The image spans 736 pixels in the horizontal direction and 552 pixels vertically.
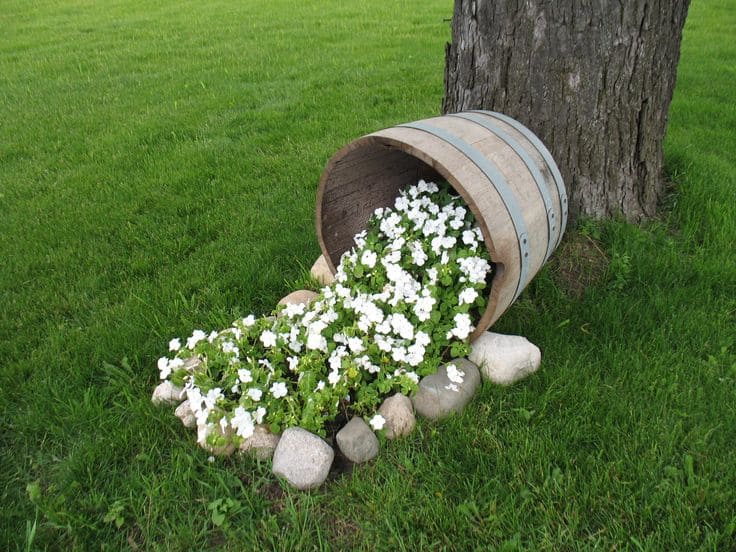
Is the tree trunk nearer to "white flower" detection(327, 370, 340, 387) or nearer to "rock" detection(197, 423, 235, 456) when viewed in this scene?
"white flower" detection(327, 370, 340, 387)

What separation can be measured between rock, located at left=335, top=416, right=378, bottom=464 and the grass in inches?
2.5

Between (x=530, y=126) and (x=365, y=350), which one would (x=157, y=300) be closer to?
(x=365, y=350)

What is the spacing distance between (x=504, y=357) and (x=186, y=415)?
1455 millimetres

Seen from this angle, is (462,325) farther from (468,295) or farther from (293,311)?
(293,311)

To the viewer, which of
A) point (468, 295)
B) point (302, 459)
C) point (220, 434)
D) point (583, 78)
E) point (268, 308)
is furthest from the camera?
point (268, 308)

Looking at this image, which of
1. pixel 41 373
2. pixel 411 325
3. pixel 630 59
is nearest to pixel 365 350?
pixel 411 325

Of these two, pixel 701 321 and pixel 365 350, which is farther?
pixel 701 321

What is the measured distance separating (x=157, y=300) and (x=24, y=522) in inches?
57.2

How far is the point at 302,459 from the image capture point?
7.54 ft

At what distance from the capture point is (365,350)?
2555mm

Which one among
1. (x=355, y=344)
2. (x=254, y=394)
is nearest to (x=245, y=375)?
(x=254, y=394)

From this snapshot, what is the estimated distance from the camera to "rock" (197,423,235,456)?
241 cm

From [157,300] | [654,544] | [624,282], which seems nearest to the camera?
[654,544]

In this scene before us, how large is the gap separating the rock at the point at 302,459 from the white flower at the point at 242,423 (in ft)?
A: 0.48
